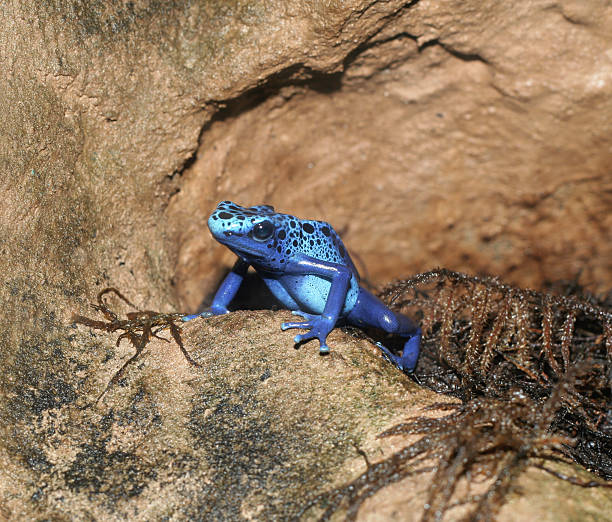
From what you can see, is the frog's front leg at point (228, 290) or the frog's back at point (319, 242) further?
the frog's front leg at point (228, 290)

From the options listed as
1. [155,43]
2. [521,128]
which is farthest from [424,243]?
[155,43]

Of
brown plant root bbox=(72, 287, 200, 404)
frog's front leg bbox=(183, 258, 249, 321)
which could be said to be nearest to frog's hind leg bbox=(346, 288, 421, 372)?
frog's front leg bbox=(183, 258, 249, 321)

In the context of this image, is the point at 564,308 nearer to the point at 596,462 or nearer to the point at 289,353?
the point at 596,462

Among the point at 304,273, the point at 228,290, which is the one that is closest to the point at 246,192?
the point at 228,290

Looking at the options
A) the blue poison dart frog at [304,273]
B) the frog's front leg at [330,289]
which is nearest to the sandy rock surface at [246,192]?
the frog's front leg at [330,289]

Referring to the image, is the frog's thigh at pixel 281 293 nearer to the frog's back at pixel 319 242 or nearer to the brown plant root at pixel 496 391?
the frog's back at pixel 319 242

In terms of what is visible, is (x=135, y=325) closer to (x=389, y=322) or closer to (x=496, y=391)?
(x=389, y=322)
